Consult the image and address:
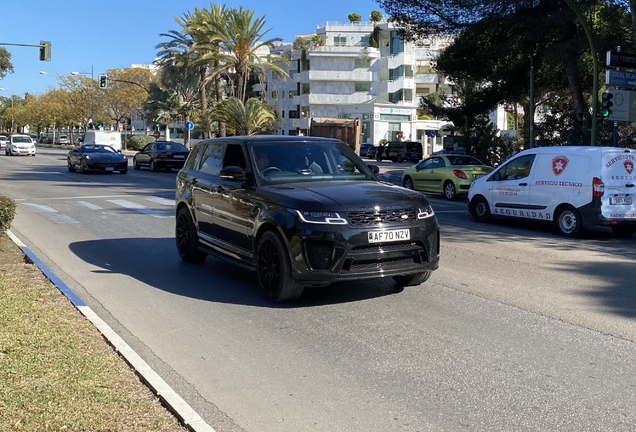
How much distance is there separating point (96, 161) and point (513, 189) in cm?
2171

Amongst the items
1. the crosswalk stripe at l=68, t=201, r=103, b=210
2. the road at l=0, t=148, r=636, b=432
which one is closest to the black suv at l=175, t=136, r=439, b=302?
the road at l=0, t=148, r=636, b=432

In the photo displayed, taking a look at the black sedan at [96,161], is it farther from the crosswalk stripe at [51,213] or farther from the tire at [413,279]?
the tire at [413,279]

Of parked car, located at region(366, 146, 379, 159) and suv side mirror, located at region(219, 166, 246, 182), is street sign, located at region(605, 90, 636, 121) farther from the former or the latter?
parked car, located at region(366, 146, 379, 159)

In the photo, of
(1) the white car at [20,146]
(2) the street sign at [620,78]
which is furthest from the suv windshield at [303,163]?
(1) the white car at [20,146]

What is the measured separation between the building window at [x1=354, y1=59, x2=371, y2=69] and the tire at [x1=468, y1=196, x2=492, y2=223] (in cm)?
6727

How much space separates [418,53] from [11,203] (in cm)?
7682

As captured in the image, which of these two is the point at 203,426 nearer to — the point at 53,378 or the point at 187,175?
the point at 53,378

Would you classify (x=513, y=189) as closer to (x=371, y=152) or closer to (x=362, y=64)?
(x=371, y=152)

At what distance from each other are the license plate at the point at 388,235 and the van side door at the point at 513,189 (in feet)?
26.0

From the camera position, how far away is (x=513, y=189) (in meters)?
15.0

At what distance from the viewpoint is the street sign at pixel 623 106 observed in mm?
23325

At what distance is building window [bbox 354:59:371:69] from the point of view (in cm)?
8150

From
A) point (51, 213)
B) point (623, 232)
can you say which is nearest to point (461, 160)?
point (623, 232)

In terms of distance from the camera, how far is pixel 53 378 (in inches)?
194
